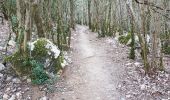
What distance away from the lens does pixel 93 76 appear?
1159 centimetres

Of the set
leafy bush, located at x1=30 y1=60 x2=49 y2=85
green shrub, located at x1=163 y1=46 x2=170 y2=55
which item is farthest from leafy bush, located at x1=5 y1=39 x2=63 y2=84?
green shrub, located at x1=163 y1=46 x2=170 y2=55

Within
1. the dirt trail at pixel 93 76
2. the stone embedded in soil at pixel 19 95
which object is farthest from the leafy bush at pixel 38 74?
the dirt trail at pixel 93 76

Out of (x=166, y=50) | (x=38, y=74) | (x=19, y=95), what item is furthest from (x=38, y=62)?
(x=166, y=50)

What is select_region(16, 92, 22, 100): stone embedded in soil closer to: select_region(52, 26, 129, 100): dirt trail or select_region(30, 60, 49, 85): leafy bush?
select_region(30, 60, 49, 85): leafy bush

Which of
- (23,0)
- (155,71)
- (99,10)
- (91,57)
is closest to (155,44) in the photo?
(155,71)

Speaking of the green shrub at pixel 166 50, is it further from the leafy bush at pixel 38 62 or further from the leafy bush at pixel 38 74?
the leafy bush at pixel 38 74

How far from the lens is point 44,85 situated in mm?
10250

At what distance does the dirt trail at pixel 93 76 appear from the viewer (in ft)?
32.2

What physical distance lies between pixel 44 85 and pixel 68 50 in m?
6.57

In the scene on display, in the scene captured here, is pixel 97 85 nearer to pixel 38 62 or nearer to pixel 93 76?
pixel 93 76

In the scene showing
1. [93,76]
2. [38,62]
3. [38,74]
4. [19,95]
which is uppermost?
[38,62]

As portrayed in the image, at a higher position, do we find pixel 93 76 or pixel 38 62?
pixel 38 62

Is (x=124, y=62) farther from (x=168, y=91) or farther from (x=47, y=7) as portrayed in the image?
(x=47, y=7)

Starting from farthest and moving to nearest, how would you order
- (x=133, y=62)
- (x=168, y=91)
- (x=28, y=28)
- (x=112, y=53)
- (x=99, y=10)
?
(x=99, y=10)
(x=112, y=53)
(x=133, y=62)
(x=28, y=28)
(x=168, y=91)
